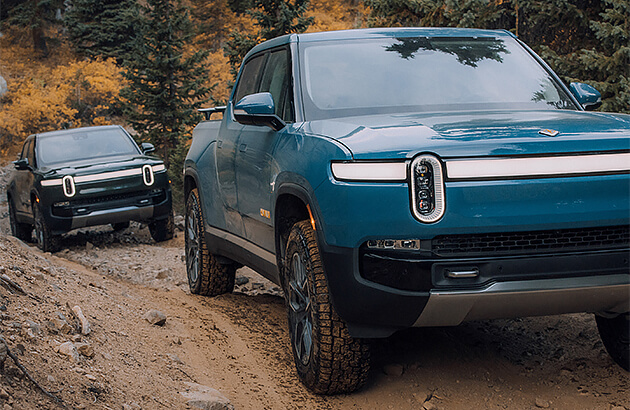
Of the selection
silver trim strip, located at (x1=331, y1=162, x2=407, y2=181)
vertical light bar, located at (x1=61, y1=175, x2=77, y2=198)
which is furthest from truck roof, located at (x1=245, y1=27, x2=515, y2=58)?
vertical light bar, located at (x1=61, y1=175, x2=77, y2=198)

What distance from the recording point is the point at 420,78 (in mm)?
4820

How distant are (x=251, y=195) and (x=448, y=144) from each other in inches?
79.3

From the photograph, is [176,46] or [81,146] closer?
[81,146]

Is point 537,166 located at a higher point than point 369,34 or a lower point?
lower

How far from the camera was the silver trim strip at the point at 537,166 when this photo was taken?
340 centimetres

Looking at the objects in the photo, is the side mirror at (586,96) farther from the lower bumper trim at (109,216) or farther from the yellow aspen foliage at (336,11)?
the yellow aspen foliage at (336,11)

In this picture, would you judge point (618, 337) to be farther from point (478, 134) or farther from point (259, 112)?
point (259, 112)

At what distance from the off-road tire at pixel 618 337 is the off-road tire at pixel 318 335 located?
1537 millimetres

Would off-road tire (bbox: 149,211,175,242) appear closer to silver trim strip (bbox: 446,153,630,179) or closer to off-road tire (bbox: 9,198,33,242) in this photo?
off-road tire (bbox: 9,198,33,242)

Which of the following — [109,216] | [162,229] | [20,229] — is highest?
[109,216]

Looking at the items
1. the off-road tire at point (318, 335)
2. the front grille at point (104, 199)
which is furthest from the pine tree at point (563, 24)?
the off-road tire at point (318, 335)

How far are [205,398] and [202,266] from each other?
2984 mm

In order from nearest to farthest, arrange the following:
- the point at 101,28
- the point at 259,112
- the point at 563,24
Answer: the point at 259,112
the point at 563,24
the point at 101,28

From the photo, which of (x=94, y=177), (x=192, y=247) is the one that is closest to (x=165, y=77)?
(x=94, y=177)
